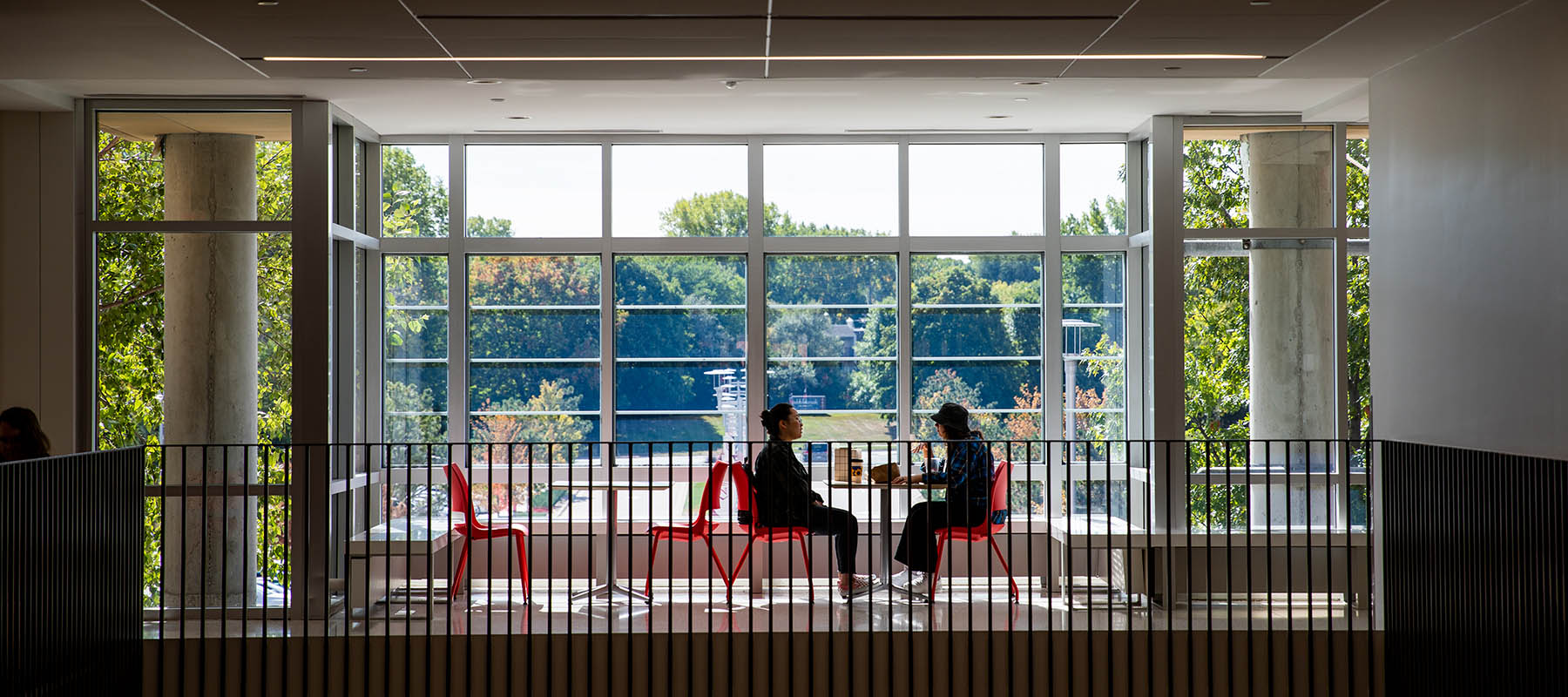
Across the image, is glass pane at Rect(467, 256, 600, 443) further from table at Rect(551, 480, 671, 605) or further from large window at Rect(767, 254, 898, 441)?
large window at Rect(767, 254, 898, 441)

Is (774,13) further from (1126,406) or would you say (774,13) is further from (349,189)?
(1126,406)

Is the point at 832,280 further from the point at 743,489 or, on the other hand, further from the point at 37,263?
the point at 37,263

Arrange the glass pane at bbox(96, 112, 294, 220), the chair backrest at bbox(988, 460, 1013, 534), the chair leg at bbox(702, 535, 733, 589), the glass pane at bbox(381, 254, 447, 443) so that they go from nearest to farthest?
1. the chair leg at bbox(702, 535, 733, 589)
2. the chair backrest at bbox(988, 460, 1013, 534)
3. the glass pane at bbox(96, 112, 294, 220)
4. the glass pane at bbox(381, 254, 447, 443)

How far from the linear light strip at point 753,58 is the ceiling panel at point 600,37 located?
0.29 feet

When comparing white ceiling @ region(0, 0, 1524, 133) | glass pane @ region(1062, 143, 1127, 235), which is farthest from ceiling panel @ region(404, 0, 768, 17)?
glass pane @ region(1062, 143, 1127, 235)

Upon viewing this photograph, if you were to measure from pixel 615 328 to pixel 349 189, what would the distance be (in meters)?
2.06

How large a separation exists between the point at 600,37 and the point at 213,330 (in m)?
3.49

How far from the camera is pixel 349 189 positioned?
8000mm

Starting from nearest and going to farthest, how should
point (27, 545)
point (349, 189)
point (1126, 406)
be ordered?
point (27, 545) → point (349, 189) → point (1126, 406)

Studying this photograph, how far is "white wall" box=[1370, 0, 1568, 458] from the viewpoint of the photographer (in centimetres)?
509

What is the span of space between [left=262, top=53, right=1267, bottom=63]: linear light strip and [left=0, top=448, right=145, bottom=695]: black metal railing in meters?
2.21

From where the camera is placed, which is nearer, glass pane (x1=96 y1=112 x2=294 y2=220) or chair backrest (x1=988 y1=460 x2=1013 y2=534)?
chair backrest (x1=988 y1=460 x2=1013 y2=534)

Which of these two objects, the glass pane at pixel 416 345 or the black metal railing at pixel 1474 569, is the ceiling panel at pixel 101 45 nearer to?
the glass pane at pixel 416 345

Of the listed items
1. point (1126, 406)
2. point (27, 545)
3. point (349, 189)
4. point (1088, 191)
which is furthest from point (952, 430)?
point (27, 545)
